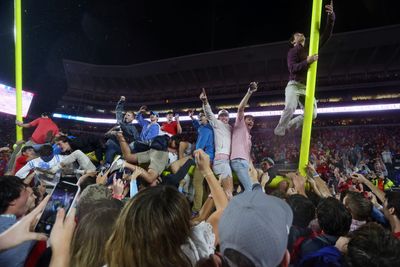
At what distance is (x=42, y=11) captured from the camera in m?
15.6

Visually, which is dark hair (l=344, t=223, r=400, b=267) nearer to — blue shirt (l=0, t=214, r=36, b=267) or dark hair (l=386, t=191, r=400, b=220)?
dark hair (l=386, t=191, r=400, b=220)

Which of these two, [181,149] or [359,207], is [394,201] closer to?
[359,207]

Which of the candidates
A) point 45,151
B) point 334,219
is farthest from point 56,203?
point 45,151

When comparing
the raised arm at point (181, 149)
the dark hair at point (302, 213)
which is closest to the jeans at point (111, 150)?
the raised arm at point (181, 149)

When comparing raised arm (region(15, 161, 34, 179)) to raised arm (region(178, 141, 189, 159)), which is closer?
raised arm (region(15, 161, 34, 179))

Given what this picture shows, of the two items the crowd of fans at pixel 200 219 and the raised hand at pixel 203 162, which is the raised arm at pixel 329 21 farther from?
the raised hand at pixel 203 162

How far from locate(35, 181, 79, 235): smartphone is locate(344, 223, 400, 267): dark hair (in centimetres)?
160

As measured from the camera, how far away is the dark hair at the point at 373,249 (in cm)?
177

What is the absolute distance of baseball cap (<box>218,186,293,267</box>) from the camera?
1.19 meters

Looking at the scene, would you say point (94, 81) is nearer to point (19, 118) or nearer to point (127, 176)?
point (19, 118)

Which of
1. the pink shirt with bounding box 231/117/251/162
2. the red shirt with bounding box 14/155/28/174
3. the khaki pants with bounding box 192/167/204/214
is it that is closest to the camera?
the pink shirt with bounding box 231/117/251/162

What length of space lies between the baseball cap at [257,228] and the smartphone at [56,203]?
1018 millimetres

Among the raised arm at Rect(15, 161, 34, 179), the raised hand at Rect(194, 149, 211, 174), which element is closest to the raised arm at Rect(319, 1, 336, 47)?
the raised hand at Rect(194, 149, 211, 174)

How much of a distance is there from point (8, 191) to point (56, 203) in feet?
3.54
